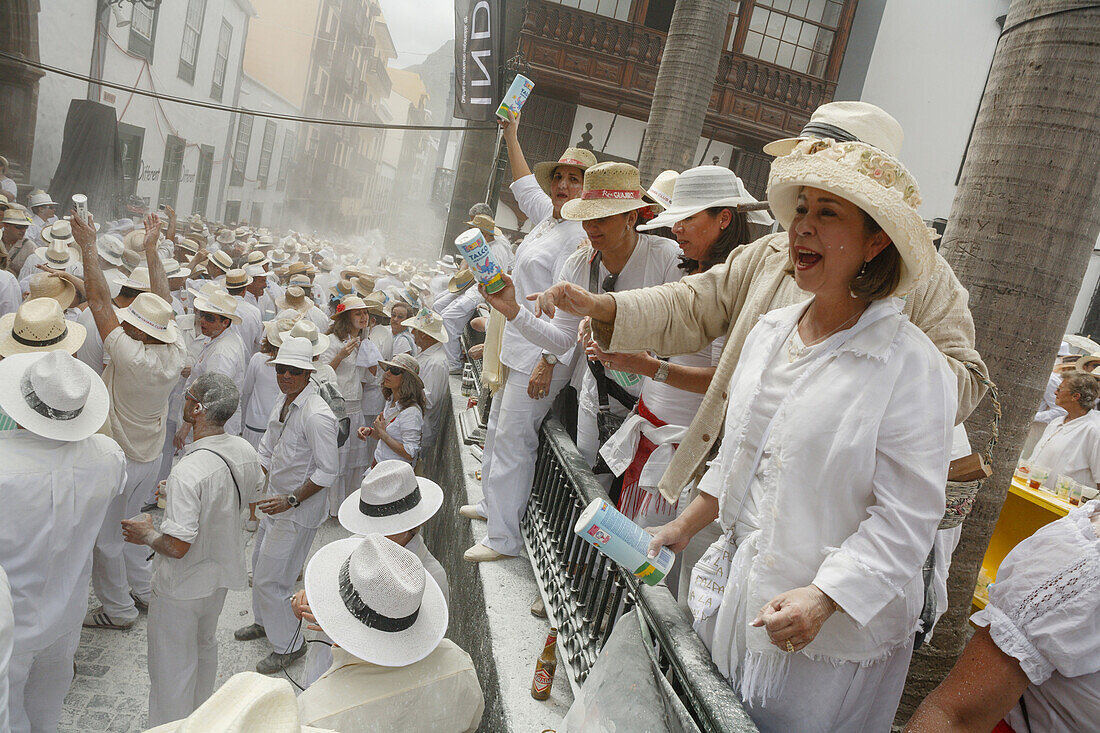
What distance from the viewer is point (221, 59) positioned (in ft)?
42.3

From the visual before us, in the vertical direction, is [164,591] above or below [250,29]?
below

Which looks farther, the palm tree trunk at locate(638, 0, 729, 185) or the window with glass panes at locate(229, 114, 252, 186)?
the window with glass panes at locate(229, 114, 252, 186)

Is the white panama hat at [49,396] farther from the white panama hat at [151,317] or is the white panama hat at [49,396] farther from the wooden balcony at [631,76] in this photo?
the wooden balcony at [631,76]

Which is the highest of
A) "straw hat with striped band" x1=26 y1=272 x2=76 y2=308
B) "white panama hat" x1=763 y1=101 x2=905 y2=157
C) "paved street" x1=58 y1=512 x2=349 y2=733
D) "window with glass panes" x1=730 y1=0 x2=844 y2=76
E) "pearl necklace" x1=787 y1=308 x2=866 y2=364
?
"window with glass panes" x1=730 y1=0 x2=844 y2=76

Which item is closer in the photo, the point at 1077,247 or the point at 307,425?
the point at 1077,247

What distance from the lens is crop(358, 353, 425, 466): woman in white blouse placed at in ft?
23.6

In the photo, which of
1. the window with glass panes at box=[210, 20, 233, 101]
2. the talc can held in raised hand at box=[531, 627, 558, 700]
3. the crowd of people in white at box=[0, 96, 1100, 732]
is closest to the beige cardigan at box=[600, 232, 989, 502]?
the crowd of people in white at box=[0, 96, 1100, 732]

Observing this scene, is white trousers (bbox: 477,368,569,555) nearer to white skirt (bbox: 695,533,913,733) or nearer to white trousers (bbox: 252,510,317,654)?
white skirt (bbox: 695,533,913,733)

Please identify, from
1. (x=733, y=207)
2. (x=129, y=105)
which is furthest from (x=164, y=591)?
(x=129, y=105)

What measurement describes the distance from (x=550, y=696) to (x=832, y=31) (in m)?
17.5

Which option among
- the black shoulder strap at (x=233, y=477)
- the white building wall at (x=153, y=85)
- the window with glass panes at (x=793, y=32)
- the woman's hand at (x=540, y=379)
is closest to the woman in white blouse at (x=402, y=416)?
the black shoulder strap at (x=233, y=477)

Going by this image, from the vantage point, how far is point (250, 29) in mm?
13203

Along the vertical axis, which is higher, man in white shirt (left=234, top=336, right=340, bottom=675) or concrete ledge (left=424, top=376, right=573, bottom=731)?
concrete ledge (left=424, top=376, right=573, bottom=731)

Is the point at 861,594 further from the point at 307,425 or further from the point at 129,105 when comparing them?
the point at 129,105
